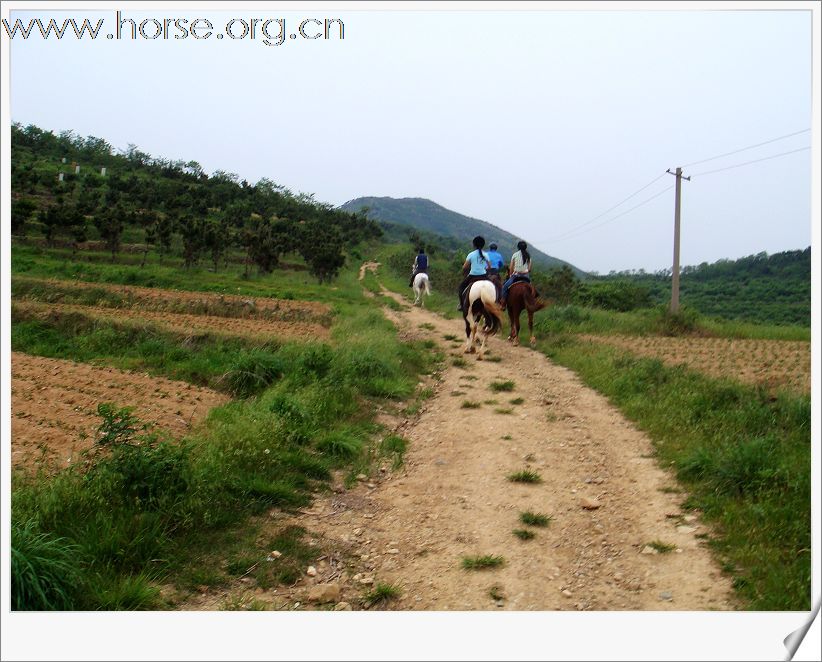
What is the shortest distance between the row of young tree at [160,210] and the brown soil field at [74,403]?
2125 cm

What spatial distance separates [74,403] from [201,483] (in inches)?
156

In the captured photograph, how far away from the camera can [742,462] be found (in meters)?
4.82

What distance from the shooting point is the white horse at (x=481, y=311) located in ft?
33.6

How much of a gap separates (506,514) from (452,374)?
16.0 feet

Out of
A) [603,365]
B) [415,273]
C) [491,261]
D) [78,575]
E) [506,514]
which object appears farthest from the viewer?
[415,273]

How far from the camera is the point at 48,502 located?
4000mm

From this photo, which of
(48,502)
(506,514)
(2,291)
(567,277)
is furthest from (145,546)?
(567,277)

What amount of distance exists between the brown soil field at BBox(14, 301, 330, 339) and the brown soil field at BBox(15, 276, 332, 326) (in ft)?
2.63

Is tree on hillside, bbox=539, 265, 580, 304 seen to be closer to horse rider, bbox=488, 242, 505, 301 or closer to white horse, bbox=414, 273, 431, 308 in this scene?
white horse, bbox=414, 273, 431, 308

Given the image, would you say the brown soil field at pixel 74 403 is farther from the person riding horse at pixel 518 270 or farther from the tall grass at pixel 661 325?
the tall grass at pixel 661 325

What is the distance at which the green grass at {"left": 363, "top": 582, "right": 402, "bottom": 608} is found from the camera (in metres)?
3.56

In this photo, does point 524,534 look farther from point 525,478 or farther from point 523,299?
point 523,299

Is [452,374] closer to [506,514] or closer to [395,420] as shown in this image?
[395,420]

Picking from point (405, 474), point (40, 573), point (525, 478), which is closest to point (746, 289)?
point (525, 478)
